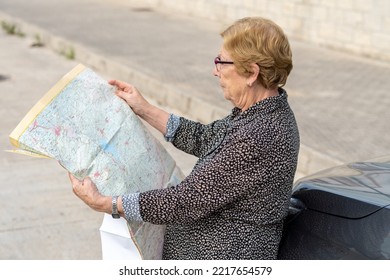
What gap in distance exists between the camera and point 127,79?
9.98m

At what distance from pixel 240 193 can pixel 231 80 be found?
1.22ft

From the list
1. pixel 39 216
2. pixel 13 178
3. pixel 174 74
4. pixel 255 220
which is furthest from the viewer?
pixel 174 74

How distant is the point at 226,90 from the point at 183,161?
427 cm

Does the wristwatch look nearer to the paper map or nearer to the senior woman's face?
the paper map

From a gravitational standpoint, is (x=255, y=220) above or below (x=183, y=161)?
above

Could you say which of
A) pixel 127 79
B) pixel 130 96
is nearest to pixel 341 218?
pixel 130 96

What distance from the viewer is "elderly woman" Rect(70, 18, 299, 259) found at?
2.65 metres

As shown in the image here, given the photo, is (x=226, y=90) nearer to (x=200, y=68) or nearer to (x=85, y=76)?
(x=85, y=76)

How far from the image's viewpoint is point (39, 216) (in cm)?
593

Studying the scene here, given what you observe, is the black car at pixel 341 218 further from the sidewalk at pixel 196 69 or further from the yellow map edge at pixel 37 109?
the sidewalk at pixel 196 69

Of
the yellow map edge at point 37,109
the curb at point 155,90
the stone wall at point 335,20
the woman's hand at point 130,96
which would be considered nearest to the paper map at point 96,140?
the yellow map edge at point 37,109

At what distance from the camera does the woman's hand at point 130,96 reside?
3070 mm

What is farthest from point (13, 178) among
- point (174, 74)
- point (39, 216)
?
point (174, 74)

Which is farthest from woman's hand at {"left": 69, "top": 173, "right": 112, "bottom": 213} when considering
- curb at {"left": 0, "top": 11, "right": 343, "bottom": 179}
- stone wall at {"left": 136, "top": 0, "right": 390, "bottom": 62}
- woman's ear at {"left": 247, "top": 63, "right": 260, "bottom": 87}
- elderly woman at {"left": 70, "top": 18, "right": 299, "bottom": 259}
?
stone wall at {"left": 136, "top": 0, "right": 390, "bottom": 62}
